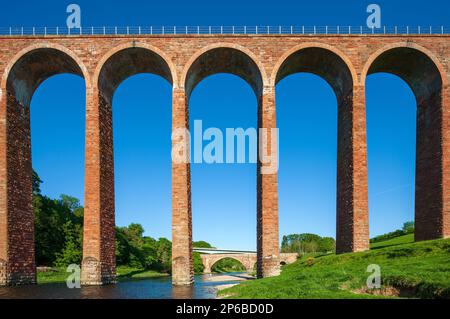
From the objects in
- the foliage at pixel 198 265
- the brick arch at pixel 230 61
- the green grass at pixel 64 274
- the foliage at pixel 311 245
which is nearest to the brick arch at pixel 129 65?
the brick arch at pixel 230 61

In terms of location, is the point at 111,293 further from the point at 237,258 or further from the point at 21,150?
the point at 237,258

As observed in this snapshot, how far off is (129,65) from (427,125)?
2026cm

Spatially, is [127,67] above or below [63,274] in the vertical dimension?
above

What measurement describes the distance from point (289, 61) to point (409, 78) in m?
8.81

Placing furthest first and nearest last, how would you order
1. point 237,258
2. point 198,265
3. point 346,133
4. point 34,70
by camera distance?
point 237,258, point 198,265, point 34,70, point 346,133

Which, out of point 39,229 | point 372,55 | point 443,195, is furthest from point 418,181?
point 39,229

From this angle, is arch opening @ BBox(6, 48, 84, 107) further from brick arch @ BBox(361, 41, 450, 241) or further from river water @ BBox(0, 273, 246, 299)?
brick arch @ BBox(361, 41, 450, 241)

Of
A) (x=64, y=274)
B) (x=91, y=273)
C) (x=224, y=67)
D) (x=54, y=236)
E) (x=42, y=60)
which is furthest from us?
(x=54, y=236)

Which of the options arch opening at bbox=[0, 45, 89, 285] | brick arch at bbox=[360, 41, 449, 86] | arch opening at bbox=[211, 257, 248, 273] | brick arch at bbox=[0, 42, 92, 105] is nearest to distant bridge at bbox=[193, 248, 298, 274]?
arch opening at bbox=[211, 257, 248, 273]

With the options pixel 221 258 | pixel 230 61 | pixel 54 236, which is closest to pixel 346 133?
pixel 230 61

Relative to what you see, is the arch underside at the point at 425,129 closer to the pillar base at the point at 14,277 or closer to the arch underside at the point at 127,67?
the arch underside at the point at 127,67

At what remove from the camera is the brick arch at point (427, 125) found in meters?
25.1

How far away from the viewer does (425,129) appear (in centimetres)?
2764

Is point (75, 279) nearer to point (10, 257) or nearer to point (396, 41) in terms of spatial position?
point (10, 257)
